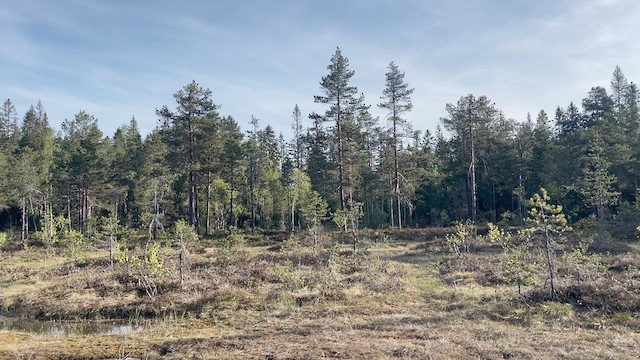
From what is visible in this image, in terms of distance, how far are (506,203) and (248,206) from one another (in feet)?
127

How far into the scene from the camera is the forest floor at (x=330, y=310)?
11.3 m

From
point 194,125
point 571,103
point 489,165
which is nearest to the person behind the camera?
point 194,125

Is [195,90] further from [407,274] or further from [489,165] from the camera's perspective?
[489,165]

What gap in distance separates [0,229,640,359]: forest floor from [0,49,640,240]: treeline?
8156 mm

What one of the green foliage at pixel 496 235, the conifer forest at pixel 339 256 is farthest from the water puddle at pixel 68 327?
the green foliage at pixel 496 235

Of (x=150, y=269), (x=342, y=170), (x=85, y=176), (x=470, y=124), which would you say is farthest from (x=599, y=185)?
(x=85, y=176)

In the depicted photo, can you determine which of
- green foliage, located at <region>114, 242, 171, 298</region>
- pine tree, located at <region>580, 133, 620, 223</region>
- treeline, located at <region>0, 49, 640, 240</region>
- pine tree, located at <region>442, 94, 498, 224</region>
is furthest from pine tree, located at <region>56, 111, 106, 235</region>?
pine tree, located at <region>580, 133, 620, 223</region>

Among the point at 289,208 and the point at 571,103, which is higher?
the point at 571,103

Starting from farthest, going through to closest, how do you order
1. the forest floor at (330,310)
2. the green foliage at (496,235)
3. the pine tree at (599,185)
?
the pine tree at (599,185) < the green foliage at (496,235) < the forest floor at (330,310)

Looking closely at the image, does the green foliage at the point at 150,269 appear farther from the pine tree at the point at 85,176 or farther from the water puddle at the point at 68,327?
the pine tree at the point at 85,176

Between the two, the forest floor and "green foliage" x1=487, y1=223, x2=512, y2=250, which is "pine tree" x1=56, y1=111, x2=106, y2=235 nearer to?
the forest floor

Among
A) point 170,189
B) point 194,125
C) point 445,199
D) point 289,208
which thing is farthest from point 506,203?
point 170,189

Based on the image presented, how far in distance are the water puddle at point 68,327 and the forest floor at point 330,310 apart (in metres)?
0.36

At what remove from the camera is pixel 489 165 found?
55.3m
